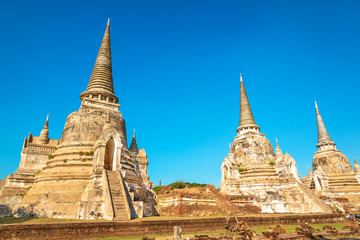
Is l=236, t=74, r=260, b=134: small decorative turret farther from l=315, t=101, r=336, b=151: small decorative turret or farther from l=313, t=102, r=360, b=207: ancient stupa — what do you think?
l=315, t=101, r=336, b=151: small decorative turret

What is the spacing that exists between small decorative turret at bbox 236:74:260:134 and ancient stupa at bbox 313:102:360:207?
498 inches

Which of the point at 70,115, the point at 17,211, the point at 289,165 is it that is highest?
the point at 70,115

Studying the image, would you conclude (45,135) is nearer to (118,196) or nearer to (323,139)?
(118,196)

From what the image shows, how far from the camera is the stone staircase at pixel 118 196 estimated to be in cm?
1316

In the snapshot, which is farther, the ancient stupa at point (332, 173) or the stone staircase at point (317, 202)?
the ancient stupa at point (332, 173)

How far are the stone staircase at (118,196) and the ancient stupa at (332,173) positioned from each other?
1207 inches

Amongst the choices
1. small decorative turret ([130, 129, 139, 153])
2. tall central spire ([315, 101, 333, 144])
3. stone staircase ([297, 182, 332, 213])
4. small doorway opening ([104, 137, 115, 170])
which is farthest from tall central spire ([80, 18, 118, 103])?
tall central spire ([315, 101, 333, 144])

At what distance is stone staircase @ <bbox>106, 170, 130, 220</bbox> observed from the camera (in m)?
13.2

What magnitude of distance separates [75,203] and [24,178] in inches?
388

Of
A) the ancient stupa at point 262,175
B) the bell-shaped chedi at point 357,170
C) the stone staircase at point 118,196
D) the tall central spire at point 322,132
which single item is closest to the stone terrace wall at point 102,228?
the stone staircase at point 118,196

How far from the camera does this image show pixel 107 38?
28.2 meters

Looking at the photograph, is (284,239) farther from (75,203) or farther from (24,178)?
(24,178)

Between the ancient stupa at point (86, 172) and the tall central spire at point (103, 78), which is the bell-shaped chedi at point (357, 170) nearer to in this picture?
the ancient stupa at point (86, 172)

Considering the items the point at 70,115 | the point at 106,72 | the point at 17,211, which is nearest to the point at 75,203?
the point at 17,211
